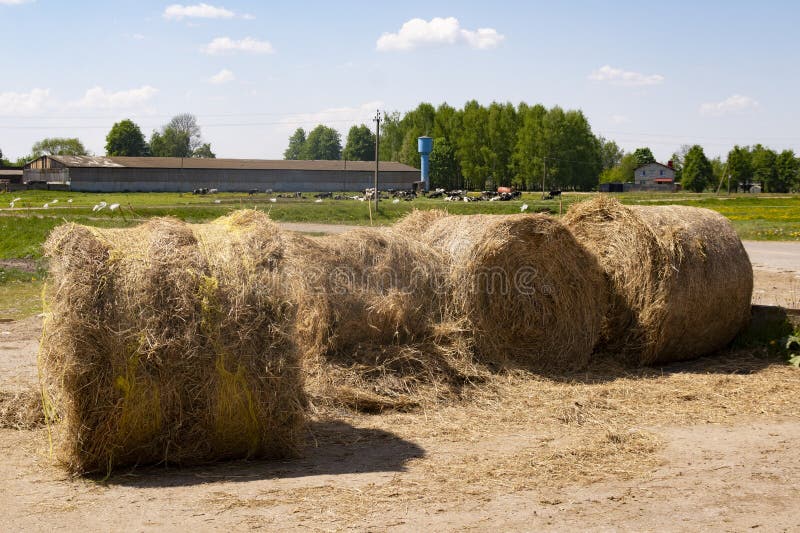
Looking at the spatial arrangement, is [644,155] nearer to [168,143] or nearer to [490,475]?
[168,143]

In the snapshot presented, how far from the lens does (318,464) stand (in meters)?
6.57

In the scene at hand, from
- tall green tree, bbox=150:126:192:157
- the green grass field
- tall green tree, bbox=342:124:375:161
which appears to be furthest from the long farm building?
tall green tree, bbox=342:124:375:161

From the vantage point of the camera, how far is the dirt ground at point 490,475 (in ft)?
17.3

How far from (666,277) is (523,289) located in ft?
6.26

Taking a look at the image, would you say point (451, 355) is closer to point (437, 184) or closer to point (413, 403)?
point (413, 403)

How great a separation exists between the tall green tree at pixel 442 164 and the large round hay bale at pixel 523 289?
103 meters

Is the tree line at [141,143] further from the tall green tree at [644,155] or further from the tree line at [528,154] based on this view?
the tall green tree at [644,155]

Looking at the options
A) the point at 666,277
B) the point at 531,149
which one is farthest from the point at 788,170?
the point at 666,277

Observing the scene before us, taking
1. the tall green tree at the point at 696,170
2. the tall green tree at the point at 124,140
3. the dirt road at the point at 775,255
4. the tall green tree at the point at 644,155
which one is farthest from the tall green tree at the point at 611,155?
the dirt road at the point at 775,255

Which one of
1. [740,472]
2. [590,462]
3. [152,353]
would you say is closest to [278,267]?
[152,353]

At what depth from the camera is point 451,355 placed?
31.3 feet

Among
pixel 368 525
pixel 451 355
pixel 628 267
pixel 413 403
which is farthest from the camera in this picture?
pixel 628 267

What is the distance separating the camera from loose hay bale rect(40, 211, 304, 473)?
6125mm

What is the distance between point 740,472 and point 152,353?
481 centimetres
